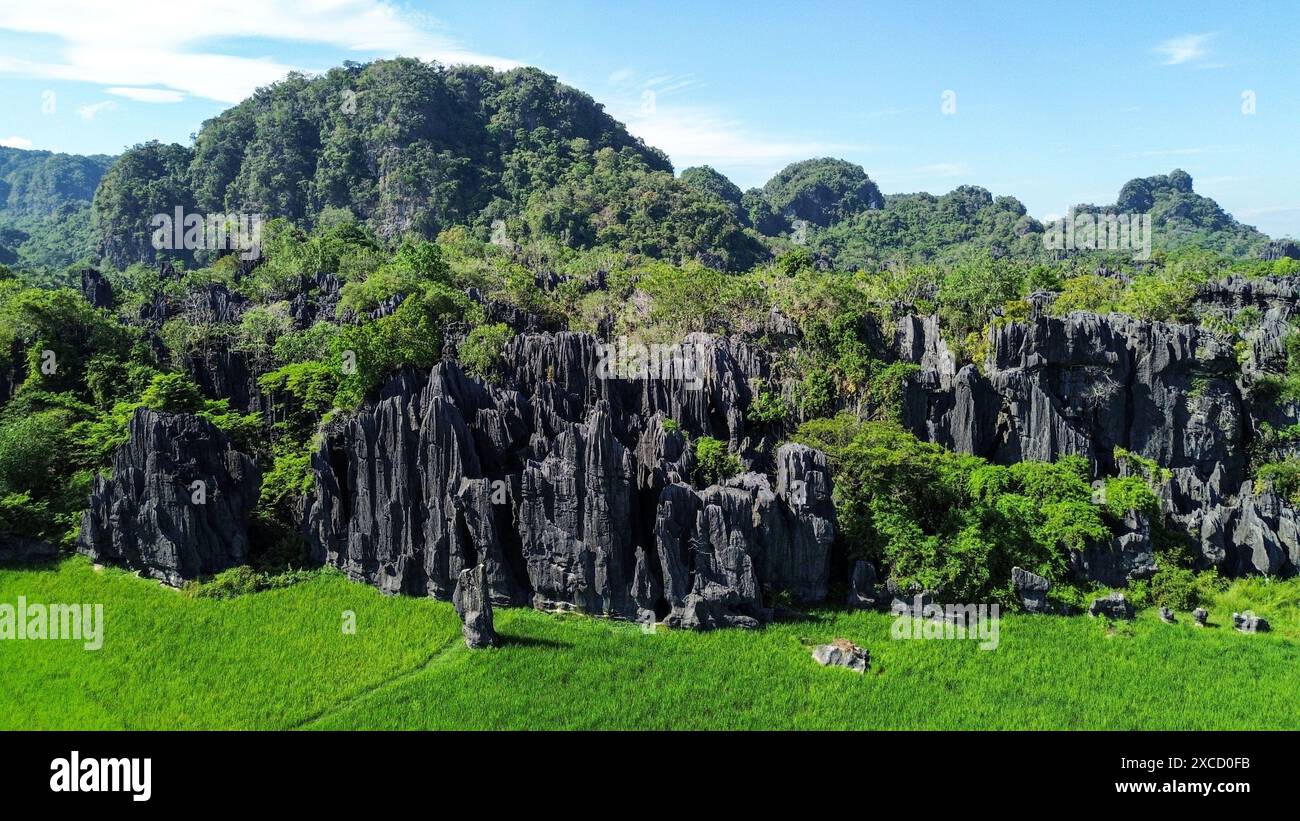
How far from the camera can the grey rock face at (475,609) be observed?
72.8 ft

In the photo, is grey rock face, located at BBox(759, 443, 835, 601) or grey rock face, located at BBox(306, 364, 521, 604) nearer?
grey rock face, located at BBox(759, 443, 835, 601)

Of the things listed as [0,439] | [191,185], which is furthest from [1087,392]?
[191,185]

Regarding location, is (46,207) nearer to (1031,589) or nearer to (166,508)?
(166,508)

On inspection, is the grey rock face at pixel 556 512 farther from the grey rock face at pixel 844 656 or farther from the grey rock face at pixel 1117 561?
the grey rock face at pixel 1117 561

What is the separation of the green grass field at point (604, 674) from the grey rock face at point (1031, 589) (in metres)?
→ 0.58

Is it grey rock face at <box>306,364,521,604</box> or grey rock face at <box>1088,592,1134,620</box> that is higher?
grey rock face at <box>306,364,521,604</box>

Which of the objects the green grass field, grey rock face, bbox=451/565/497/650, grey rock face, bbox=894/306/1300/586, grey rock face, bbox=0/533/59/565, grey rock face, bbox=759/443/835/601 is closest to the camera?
the green grass field

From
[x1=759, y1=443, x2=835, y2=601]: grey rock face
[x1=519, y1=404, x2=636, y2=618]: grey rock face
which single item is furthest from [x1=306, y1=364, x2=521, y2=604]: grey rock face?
[x1=759, y1=443, x2=835, y2=601]: grey rock face

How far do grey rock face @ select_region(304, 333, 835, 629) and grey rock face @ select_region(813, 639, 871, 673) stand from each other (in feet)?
8.19

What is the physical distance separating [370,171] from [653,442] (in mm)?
84270

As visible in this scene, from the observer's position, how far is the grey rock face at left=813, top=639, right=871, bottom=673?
69.5 ft

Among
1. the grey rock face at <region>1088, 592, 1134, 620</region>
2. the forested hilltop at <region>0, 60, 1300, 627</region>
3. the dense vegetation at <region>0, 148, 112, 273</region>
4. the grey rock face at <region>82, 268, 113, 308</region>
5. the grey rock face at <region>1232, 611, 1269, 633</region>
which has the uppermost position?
the dense vegetation at <region>0, 148, 112, 273</region>

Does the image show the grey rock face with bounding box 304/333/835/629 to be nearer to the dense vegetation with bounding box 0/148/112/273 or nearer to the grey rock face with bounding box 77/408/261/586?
the grey rock face with bounding box 77/408/261/586

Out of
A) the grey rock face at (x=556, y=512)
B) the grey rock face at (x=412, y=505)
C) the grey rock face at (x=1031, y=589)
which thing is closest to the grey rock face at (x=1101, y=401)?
the grey rock face at (x=1031, y=589)
